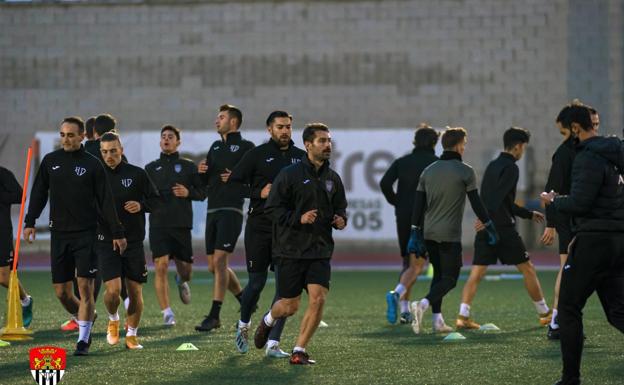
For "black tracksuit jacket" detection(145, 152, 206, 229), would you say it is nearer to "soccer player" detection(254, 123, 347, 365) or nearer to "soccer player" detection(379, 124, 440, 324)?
"soccer player" detection(379, 124, 440, 324)

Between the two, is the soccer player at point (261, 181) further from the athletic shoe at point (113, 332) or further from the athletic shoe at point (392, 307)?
the athletic shoe at point (392, 307)

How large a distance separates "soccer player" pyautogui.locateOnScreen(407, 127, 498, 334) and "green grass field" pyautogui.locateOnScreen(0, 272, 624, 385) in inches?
22.4

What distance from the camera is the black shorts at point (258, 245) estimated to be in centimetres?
1173

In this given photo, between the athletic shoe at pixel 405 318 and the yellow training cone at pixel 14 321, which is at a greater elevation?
the yellow training cone at pixel 14 321

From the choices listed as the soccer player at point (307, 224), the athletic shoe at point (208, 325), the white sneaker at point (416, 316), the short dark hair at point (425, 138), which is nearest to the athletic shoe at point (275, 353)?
the soccer player at point (307, 224)

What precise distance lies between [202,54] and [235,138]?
54.2 feet

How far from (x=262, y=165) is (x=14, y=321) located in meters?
2.96

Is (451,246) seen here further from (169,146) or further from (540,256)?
(540,256)

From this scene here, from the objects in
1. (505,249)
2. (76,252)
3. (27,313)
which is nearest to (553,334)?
(505,249)

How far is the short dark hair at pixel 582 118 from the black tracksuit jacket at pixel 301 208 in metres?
2.17

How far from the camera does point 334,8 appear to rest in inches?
1161

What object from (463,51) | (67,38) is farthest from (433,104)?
(67,38)

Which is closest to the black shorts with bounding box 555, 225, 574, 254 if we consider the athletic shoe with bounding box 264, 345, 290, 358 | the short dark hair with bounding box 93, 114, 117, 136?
the athletic shoe with bounding box 264, 345, 290, 358

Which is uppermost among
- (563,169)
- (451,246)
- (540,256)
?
(563,169)
